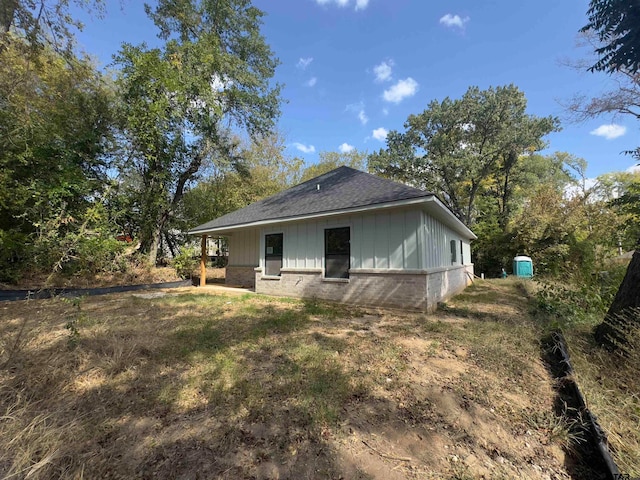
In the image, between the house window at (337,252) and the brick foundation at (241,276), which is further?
the brick foundation at (241,276)

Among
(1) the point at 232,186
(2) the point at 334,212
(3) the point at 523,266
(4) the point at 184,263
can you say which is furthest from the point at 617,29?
(1) the point at 232,186

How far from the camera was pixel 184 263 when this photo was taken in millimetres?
12875

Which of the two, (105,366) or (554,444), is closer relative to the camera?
(554,444)

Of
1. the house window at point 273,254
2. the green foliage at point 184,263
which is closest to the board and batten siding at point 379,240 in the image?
the house window at point 273,254

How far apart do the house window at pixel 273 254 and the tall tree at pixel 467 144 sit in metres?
15.5

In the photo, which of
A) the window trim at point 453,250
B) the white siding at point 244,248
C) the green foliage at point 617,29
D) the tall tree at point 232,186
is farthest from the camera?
the tall tree at point 232,186

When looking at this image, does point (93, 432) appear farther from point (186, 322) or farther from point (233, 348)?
point (186, 322)

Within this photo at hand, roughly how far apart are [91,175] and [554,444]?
49.6ft

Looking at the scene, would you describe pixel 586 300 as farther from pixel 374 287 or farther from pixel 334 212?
pixel 334 212

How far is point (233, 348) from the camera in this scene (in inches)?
154

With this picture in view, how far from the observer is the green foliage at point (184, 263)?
12.7 metres

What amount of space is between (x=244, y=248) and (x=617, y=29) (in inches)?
494

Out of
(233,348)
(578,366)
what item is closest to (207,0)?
(233,348)

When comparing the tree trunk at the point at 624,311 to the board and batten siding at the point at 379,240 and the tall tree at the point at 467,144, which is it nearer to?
the board and batten siding at the point at 379,240
